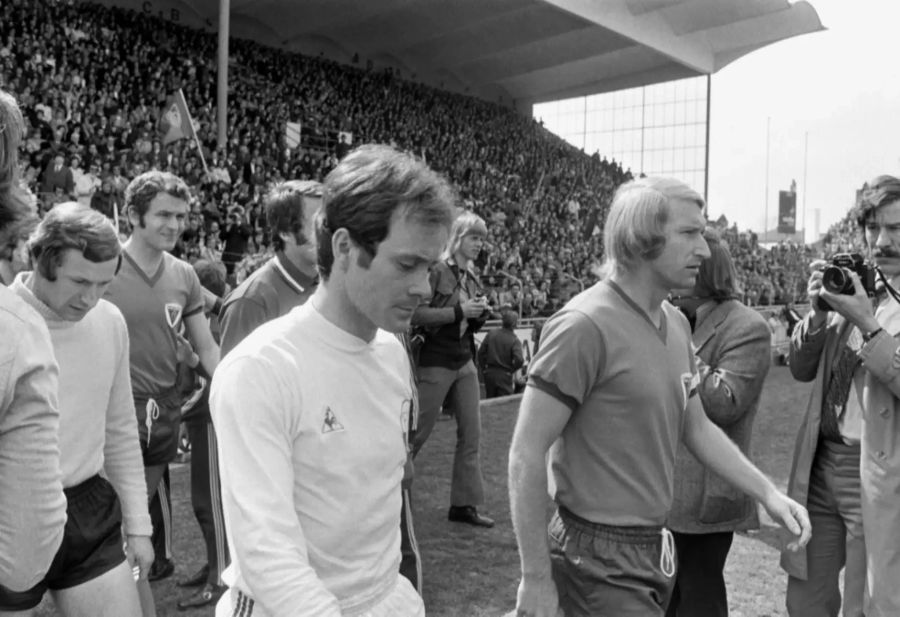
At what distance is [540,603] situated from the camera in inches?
92.1

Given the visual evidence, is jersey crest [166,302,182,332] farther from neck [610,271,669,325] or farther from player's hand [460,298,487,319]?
neck [610,271,669,325]

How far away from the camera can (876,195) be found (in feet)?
10.6

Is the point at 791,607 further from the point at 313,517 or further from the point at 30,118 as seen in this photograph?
the point at 30,118

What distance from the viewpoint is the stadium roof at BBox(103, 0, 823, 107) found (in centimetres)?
2883

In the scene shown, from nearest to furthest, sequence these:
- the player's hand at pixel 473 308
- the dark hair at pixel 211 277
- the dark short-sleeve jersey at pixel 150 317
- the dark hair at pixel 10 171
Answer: the dark hair at pixel 10 171 → the dark short-sleeve jersey at pixel 150 317 → the player's hand at pixel 473 308 → the dark hair at pixel 211 277

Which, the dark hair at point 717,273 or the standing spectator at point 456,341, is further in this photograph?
the standing spectator at point 456,341

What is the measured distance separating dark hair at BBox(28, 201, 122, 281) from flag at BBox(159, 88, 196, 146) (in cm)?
1492

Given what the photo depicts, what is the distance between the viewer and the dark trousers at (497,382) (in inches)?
466

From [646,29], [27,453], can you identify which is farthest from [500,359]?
[646,29]

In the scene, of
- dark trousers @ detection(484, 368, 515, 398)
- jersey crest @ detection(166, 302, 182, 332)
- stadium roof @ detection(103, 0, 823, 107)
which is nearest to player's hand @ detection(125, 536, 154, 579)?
jersey crest @ detection(166, 302, 182, 332)

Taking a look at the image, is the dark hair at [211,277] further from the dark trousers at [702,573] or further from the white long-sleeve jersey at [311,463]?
the white long-sleeve jersey at [311,463]

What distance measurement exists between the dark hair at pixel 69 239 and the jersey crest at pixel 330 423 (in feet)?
4.76

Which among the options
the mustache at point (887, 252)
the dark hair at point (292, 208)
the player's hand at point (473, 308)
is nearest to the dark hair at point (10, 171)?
the dark hair at point (292, 208)

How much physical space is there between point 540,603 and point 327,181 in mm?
1296
